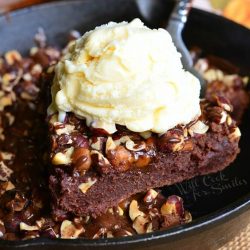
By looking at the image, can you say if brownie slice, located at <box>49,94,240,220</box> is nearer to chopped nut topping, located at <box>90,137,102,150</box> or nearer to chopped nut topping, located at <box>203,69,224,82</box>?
chopped nut topping, located at <box>90,137,102,150</box>

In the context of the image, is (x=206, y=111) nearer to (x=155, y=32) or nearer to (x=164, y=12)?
(x=155, y=32)

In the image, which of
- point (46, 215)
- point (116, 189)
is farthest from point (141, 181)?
point (46, 215)

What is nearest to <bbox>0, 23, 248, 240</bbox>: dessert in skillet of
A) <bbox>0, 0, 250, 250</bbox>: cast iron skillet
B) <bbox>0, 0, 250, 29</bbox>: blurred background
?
<bbox>0, 0, 250, 250</bbox>: cast iron skillet

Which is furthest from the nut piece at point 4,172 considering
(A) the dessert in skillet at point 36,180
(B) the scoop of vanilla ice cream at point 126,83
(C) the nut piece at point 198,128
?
(C) the nut piece at point 198,128

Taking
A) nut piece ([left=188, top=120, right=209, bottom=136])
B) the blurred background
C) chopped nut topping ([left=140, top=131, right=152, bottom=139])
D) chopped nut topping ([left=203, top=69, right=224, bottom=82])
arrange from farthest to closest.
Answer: the blurred background < chopped nut topping ([left=203, top=69, right=224, bottom=82]) < nut piece ([left=188, top=120, right=209, bottom=136]) < chopped nut topping ([left=140, top=131, right=152, bottom=139])

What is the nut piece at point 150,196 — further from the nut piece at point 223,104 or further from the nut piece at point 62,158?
the nut piece at point 223,104

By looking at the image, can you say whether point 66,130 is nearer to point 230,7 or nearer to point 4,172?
point 4,172
